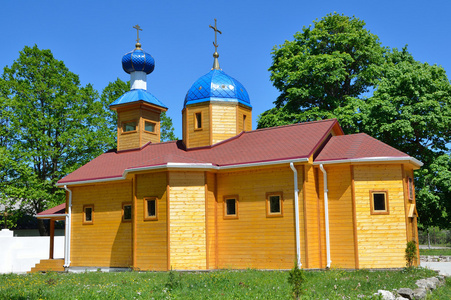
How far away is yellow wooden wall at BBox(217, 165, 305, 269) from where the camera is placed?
1612 cm

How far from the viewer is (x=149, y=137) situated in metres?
23.3

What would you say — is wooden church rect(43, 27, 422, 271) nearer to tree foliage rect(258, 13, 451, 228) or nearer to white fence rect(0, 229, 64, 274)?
tree foliage rect(258, 13, 451, 228)

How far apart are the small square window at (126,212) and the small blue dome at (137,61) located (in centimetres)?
832

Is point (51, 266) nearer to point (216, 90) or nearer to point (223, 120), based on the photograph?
point (223, 120)

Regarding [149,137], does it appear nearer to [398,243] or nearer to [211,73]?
[211,73]

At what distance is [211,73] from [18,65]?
14304 mm

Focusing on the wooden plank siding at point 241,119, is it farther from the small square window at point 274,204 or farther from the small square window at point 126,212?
the small square window at point 126,212

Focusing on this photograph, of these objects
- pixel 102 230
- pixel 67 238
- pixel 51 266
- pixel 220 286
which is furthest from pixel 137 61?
pixel 220 286

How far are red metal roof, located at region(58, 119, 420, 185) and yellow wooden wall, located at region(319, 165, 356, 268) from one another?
0.67 m

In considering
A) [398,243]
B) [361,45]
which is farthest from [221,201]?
[361,45]

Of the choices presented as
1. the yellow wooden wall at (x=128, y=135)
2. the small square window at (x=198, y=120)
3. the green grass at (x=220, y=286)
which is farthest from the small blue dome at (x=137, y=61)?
the green grass at (x=220, y=286)

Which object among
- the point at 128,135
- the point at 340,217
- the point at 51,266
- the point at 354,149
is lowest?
the point at 51,266

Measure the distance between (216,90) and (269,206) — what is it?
20.4 feet

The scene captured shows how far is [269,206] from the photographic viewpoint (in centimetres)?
1658
